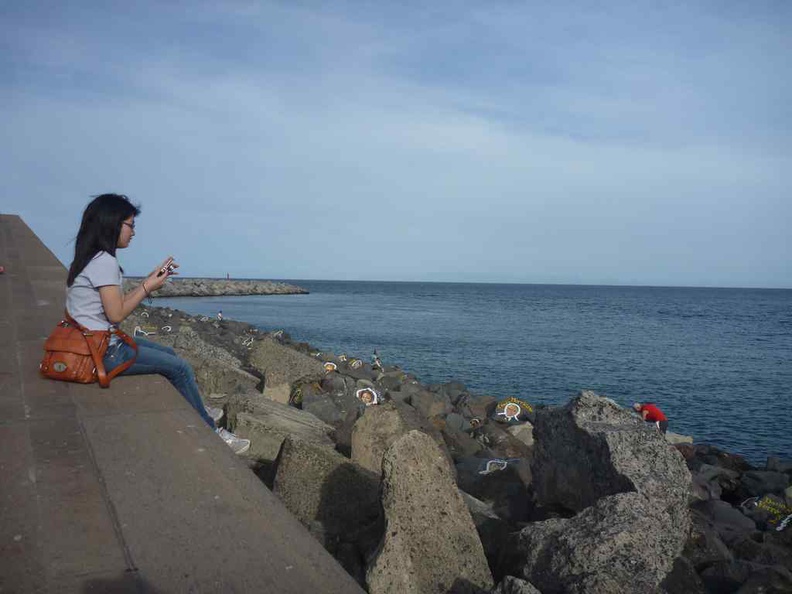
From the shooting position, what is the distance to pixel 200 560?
2633 millimetres

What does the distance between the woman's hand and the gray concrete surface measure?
69cm

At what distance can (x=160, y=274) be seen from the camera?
4645 millimetres

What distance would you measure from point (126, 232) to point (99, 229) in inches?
6.4

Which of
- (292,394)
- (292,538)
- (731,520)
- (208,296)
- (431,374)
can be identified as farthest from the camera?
(208,296)

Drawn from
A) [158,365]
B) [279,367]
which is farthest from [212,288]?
[158,365]

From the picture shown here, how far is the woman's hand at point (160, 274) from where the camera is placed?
453cm

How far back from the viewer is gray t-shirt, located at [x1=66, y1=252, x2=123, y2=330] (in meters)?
4.44

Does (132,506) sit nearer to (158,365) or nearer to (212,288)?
(158,365)

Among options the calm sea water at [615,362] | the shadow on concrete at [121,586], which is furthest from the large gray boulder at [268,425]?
the calm sea water at [615,362]

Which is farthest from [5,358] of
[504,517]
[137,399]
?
[504,517]

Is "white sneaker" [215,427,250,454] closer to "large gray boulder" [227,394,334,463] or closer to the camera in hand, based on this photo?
"large gray boulder" [227,394,334,463]

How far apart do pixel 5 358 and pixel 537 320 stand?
1732 inches

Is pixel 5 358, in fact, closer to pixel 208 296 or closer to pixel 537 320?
pixel 537 320

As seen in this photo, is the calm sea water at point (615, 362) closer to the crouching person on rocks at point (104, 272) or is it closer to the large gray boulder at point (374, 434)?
the large gray boulder at point (374, 434)
